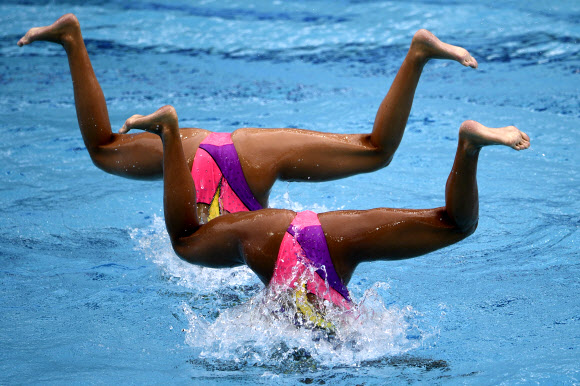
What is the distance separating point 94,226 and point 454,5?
241 inches

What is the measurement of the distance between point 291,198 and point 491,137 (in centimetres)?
246

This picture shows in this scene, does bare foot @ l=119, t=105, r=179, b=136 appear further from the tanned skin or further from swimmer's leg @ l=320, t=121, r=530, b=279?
swimmer's leg @ l=320, t=121, r=530, b=279

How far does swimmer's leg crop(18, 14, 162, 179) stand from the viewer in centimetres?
312

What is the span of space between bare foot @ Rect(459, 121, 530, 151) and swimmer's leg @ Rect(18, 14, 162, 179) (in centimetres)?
145

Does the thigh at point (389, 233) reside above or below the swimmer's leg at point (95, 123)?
below

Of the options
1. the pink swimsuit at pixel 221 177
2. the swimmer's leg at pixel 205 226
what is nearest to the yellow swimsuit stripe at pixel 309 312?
the swimmer's leg at pixel 205 226

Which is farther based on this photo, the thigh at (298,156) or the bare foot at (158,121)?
the thigh at (298,156)

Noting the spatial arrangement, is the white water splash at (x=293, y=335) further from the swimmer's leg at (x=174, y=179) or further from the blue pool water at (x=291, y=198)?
the swimmer's leg at (x=174, y=179)

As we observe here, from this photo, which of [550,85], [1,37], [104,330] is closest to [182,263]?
[104,330]

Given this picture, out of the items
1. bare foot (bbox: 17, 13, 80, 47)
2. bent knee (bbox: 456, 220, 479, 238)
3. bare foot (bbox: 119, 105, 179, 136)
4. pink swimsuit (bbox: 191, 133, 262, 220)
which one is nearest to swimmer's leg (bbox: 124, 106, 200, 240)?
bare foot (bbox: 119, 105, 179, 136)

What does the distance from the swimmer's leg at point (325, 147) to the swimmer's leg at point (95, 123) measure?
459 millimetres

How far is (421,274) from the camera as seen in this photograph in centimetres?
348

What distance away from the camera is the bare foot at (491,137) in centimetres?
221

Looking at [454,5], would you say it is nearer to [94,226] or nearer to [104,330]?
[94,226]
